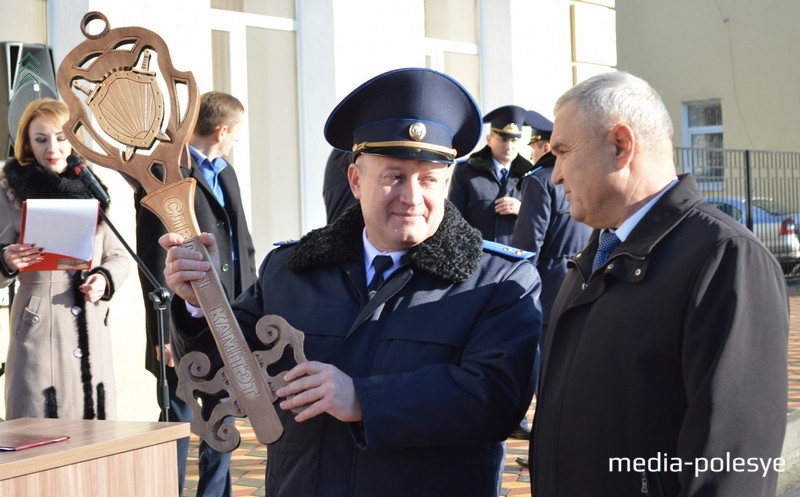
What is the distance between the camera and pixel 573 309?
2.26 metres

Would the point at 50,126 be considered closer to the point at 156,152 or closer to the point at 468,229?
the point at 156,152

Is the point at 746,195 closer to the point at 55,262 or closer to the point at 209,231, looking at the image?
the point at 209,231

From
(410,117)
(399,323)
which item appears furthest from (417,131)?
(399,323)

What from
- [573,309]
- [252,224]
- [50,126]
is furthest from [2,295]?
[573,309]

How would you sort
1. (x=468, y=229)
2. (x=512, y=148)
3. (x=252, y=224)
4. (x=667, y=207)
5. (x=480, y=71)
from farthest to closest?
(x=480, y=71) < (x=252, y=224) < (x=512, y=148) < (x=468, y=229) < (x=667, y=207)

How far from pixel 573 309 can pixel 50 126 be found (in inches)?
113

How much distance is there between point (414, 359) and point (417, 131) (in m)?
0.54

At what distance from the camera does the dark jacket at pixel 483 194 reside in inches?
250

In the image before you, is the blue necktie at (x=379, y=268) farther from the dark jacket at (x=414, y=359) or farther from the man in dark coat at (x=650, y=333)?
the man in dark coat at (x=650, y=333)

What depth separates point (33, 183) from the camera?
4.41m

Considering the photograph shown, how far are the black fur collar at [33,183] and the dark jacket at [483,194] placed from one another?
2.54m

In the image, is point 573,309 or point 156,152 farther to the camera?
point 156,152

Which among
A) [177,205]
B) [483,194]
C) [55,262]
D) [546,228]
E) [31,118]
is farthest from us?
[483,194]

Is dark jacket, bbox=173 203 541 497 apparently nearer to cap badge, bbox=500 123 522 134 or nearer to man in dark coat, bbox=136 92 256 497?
man in dark coat, bbox=136 92 256 497
